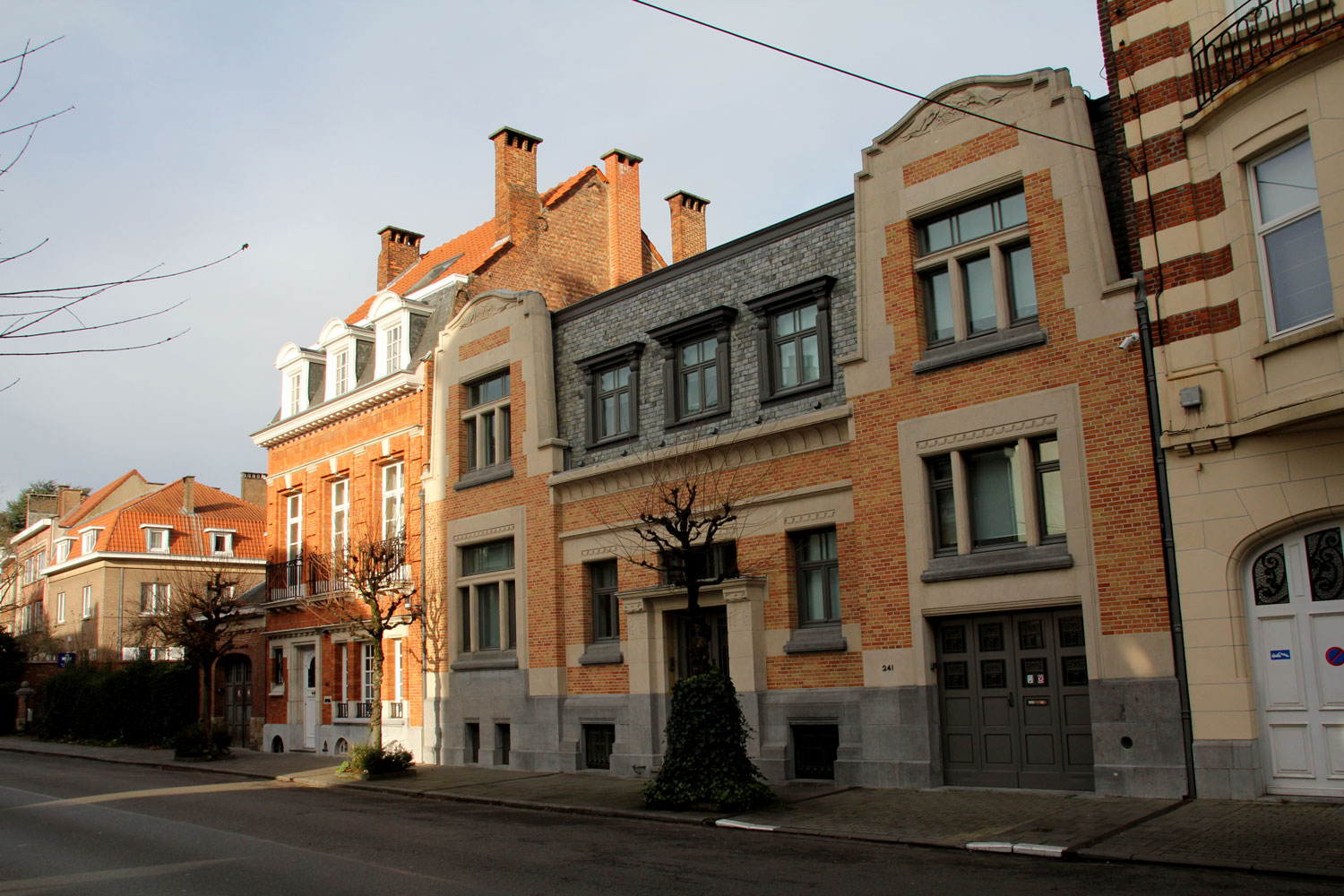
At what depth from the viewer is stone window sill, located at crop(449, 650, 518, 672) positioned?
22.7m

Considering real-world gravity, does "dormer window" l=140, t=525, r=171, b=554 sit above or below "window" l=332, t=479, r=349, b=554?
above

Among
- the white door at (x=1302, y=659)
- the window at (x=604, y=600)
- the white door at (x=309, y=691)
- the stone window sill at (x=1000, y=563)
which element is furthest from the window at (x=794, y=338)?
the white door at (x=309, y=691)

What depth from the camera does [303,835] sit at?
13891 millimetres

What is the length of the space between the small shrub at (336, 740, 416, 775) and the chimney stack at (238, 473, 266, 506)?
38.1 m

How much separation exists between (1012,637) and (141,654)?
31673 millimetres

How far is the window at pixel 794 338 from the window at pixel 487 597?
7.71m

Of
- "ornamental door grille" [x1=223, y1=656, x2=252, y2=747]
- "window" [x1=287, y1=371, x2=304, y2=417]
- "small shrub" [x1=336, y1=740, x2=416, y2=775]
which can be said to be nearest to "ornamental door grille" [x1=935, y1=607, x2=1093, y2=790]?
"small shrub" [x1=336, y1=740, x2=416, y2=775]

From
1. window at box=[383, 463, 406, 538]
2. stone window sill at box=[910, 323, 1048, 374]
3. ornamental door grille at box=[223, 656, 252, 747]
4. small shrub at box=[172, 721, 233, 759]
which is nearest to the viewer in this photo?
stone window sill at box=[910, 323, 1048, 374]

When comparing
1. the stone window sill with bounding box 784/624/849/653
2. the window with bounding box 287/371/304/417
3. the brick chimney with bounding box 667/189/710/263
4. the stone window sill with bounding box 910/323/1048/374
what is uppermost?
the brick chimney with bounding box 667/189/710/263

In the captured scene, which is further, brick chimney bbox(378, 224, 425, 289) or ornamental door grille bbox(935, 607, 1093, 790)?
brick chimney bbox(378, 224, 425, 289)

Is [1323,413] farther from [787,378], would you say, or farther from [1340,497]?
[787,378]

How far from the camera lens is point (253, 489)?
189 ft

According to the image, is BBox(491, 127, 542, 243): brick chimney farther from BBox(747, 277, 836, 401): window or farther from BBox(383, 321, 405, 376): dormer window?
BBox(747, 277, 836, 401): window

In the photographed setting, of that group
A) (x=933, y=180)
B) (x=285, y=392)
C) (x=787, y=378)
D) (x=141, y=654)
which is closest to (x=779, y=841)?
(x=787, y=378)
